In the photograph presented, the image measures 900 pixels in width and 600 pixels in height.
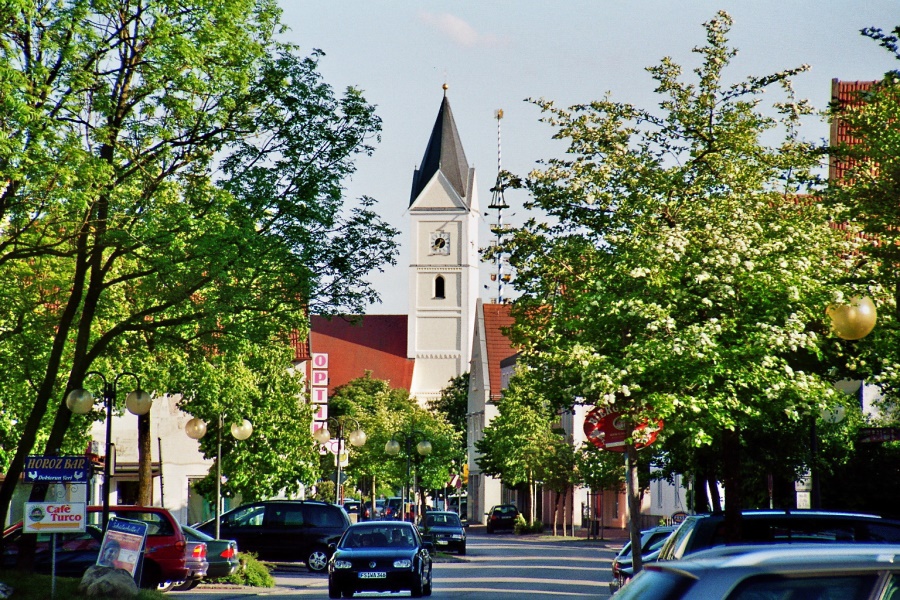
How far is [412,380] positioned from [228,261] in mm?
104690

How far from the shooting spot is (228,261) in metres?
19.6

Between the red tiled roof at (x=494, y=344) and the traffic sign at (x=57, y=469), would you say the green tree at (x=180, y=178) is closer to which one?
the traffic sign at (x=57, y=469)

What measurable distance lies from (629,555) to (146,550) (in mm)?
8727

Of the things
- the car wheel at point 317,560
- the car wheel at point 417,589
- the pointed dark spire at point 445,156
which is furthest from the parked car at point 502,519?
the car wheel at point 417,589

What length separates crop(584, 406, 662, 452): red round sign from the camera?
1686 centimetres

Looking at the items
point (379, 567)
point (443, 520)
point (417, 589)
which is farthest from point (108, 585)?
point (443, 520)

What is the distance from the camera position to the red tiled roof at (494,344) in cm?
9625

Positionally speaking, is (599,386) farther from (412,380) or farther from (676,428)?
(412,380)

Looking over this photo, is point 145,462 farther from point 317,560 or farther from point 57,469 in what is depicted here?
point 57,469

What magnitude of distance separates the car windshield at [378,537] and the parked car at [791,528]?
1105cm

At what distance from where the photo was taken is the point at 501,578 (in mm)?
28781

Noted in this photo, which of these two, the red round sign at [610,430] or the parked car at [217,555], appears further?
the parked car at [217,555]

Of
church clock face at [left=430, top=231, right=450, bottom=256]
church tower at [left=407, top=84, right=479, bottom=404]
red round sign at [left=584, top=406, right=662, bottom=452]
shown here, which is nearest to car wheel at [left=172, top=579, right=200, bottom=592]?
red round sign at [left=584, top=406, right=662, bottom=452]

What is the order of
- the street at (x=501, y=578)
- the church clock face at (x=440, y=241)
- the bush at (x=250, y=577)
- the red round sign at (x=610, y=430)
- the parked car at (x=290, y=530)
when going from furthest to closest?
the church clock face at (x=440, y=241) < the parked car at (x=290, y=530) < the bush at (x=250, y=577) < the street at (x=501, y=578) < the red round sign at (x=610, y=430)
